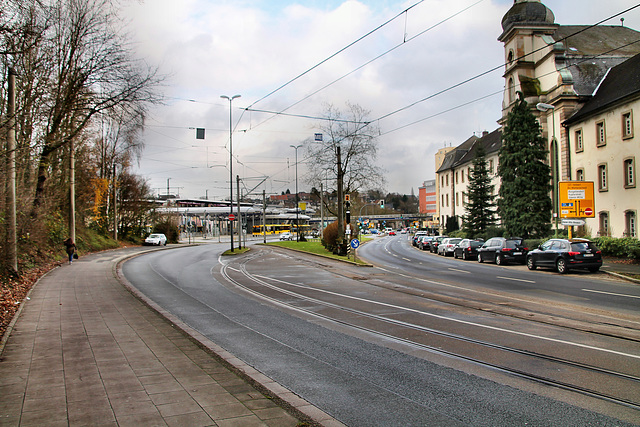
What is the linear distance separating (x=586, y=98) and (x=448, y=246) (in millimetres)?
17123

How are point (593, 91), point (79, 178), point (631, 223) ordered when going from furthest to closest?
point (593, 91) → point (79, 178) → point (631, 223)

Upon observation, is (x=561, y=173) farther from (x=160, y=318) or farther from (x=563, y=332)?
(x=160, y=318)

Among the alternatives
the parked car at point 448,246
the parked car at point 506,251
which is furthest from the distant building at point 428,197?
the parked car at point 506,251

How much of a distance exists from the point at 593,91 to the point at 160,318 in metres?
43.2

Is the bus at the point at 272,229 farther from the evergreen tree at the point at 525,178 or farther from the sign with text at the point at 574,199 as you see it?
the sign with text at the point at 574,199

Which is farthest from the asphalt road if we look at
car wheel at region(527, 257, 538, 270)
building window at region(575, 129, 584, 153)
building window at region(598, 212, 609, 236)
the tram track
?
building window at region(575, 129, 584, 153)

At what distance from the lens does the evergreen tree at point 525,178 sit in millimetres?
39000

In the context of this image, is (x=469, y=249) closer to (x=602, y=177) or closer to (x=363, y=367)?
(x=602, y=177)

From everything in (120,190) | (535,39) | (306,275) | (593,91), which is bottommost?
(306,275)

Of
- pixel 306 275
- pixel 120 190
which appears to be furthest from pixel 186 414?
pixel 120 190

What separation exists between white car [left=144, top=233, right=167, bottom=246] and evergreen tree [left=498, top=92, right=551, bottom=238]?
35.1 m

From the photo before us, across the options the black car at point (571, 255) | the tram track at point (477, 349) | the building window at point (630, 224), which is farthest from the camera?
the building window at point (630, 224)

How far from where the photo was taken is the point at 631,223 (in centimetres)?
3388

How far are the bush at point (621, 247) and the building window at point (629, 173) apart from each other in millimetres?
6474
